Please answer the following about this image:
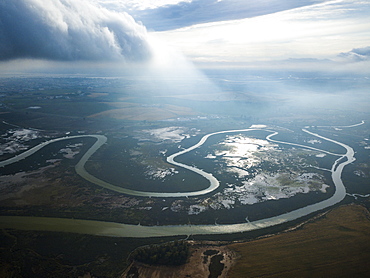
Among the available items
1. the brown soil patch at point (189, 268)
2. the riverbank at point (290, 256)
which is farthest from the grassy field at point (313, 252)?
the brown soil patch at point (189, 268)

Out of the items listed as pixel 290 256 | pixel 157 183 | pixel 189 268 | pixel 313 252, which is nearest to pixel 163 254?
pixel 189 268

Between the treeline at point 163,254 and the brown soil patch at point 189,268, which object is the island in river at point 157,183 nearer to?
the treeline at point 163,254

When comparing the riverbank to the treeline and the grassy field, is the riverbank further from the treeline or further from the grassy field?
the treeline

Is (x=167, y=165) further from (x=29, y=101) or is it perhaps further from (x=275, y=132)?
(x=29, y=101)

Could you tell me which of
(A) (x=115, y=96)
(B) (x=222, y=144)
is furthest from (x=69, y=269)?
(A) (x=115, y=96)

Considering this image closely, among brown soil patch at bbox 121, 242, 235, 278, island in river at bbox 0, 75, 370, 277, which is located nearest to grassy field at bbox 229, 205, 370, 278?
brown soil patch at bbox 121, 242, 235, 278
